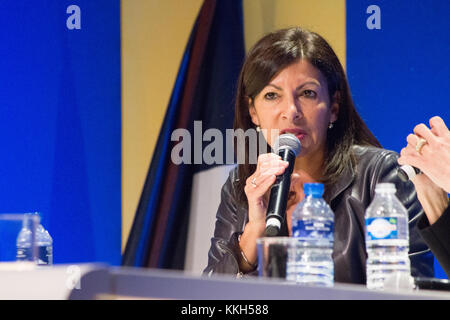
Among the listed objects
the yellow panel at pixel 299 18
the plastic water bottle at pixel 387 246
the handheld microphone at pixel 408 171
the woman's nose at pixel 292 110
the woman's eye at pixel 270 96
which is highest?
the yellow panel at pixel 299 18

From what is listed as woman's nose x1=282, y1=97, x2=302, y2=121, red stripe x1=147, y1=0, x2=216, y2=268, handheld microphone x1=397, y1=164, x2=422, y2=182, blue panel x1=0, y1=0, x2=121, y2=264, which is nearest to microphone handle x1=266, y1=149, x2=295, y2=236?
handheld microphone x1=397, y1=164, x2=422, y2=182

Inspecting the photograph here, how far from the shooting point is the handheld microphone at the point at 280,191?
137cm

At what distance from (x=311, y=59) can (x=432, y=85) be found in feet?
2.25

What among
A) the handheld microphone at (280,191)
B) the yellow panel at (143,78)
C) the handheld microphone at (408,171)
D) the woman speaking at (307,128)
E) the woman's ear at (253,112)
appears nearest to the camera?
the handheld microphone at (280,191)

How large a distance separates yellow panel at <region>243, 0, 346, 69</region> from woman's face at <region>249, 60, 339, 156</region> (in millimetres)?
692

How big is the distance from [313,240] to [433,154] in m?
0.32

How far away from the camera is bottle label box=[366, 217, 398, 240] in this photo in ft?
4.09

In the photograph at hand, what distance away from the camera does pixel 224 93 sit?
11.0 feet

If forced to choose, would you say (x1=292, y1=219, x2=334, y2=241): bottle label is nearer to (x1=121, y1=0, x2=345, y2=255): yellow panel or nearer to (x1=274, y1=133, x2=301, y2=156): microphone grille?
(x1=274, y1=133, x2=301, y2=156): microphone grille

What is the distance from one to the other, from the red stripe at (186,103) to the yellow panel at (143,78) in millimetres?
75

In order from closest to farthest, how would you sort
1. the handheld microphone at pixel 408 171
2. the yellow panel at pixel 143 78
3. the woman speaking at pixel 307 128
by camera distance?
the handheld microphone at pixel 408 171, the woman speaking at pixel 307 128, the yellow panel at pixel 143 78

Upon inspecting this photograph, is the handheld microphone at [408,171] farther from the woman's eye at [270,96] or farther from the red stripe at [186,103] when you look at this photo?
the red stripe at [186,103]

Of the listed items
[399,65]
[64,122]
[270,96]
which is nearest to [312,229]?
[270,96]

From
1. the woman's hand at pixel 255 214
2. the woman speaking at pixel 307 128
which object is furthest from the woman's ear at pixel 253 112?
the woman's hand at pixel 255 214
